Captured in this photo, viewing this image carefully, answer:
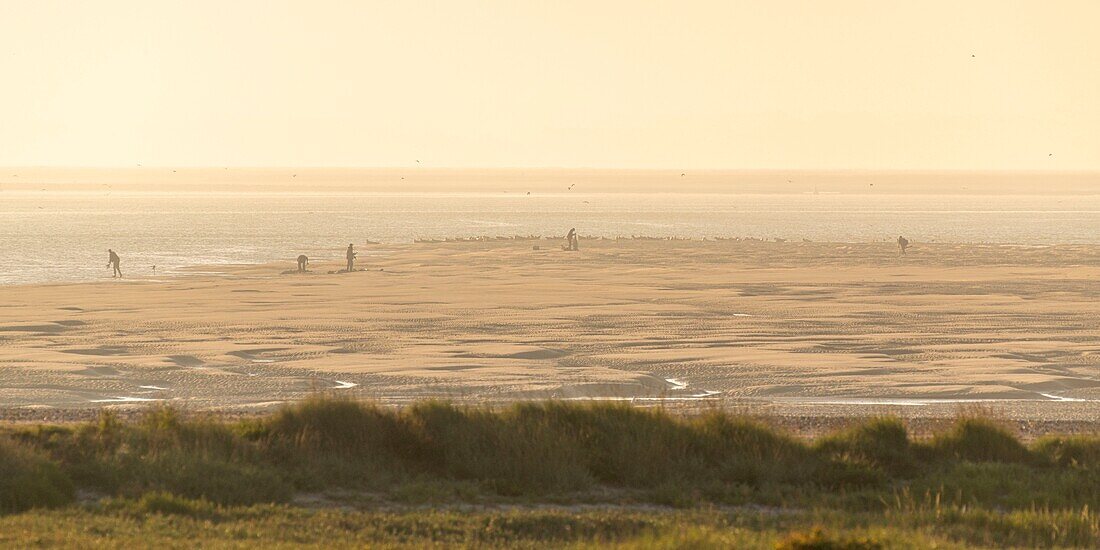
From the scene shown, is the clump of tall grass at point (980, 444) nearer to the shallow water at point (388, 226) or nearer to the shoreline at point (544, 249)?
the shoreline at point (544, 249)

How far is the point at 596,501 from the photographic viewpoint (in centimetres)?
1516

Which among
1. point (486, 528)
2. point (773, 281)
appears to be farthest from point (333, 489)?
point (773, 281)

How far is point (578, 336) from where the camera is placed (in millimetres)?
31328

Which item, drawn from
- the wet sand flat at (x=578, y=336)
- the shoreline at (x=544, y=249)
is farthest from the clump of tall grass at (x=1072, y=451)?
the shoreline at (x=544, y=249)

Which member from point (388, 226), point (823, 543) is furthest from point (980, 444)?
point (388, 226)

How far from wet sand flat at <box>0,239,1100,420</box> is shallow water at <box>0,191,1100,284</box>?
12.1 m

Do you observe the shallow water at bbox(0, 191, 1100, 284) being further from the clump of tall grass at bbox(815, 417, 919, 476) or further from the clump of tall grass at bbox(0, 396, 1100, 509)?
the clump of tall grass at bbox(815, 417, 919, 476)

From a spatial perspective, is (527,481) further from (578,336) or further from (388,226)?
(388,226)

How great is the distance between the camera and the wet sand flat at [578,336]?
23750 millimetres

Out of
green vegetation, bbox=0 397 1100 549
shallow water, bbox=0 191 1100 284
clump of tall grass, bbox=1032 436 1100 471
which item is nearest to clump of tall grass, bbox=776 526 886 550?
green vegetation, bbox=0 397 1100 549

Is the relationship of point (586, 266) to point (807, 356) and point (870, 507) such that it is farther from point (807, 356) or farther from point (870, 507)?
point (870, 507)

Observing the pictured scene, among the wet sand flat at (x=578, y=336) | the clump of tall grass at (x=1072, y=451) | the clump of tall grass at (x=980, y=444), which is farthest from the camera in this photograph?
the wet sand flat at (x=578, y=336)

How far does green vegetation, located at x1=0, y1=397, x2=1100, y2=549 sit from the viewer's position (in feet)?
43.3

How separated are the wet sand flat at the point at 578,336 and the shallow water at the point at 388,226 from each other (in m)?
12.1
